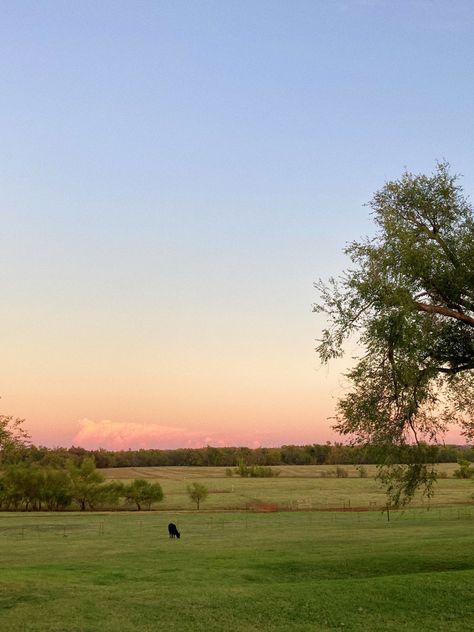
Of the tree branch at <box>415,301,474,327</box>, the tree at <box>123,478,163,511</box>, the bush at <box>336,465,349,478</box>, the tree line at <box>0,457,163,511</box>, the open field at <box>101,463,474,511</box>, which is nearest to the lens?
the tree branch at <box>415,301,474,327</box>

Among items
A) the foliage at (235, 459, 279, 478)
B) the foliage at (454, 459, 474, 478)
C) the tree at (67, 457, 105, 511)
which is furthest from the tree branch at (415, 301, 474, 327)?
the foliage at (235, 459, 279, 478)

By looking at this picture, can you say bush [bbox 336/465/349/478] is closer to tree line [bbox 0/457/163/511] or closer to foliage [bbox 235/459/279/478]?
foliage [bbox 235/459/279/478]

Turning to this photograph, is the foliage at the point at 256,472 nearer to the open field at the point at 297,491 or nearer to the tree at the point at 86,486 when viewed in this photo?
the open field at the point at 297,491

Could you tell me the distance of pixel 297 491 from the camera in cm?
14262

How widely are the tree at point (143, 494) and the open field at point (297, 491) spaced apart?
2.09 meters

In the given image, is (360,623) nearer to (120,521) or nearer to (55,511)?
(120,521)

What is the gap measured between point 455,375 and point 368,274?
635 centimetres

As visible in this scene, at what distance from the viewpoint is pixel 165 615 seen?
21844mm

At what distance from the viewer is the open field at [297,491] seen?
112 meters

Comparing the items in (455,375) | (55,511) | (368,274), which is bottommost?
(55,511)

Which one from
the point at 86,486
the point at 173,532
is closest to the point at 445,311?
the point at 173,532

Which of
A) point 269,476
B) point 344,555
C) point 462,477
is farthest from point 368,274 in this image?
point 269,476

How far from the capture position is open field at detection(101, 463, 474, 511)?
112 m

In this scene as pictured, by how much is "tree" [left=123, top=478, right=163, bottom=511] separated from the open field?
2.09 metres
